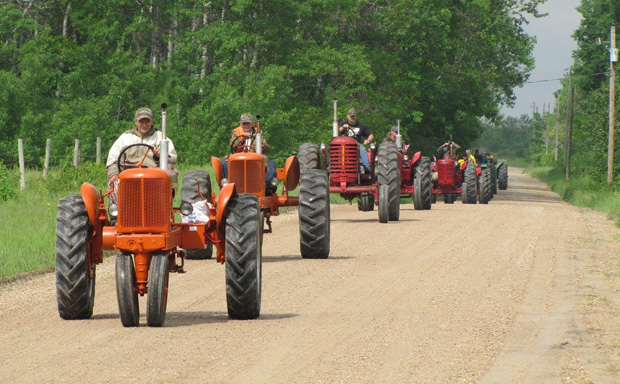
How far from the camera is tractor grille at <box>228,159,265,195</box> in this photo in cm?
1642

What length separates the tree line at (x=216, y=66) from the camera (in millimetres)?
45750

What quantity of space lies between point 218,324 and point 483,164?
33.2 m

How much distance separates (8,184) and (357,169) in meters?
7.67

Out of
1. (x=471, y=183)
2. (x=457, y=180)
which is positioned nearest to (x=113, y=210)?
(x=471, y=183)

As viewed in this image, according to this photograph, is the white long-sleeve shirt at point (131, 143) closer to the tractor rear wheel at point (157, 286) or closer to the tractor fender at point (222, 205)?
the tractor fender at point (222, 205)

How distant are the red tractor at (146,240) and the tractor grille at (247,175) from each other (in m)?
4.78

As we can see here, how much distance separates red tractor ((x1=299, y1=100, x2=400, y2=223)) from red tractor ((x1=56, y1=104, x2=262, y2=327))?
11.8 metres

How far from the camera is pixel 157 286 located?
1025 centimetres

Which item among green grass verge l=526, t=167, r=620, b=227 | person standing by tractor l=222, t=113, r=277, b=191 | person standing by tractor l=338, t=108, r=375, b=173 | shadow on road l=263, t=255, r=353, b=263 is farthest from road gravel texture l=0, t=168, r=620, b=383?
green grass verge l=526, t=167, r=620, b=227

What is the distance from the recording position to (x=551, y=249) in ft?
63.3

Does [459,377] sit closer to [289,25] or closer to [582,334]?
[582,334]

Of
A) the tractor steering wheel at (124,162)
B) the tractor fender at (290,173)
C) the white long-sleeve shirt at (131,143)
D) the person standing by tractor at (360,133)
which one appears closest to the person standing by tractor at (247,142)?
the tractor fender at (290,173)

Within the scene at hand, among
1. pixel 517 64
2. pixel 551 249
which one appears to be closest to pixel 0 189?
pixel 551 249

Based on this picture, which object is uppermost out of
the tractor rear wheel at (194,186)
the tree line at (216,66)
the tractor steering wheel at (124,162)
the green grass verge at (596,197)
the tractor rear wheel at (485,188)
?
the tree line at (216,66)
